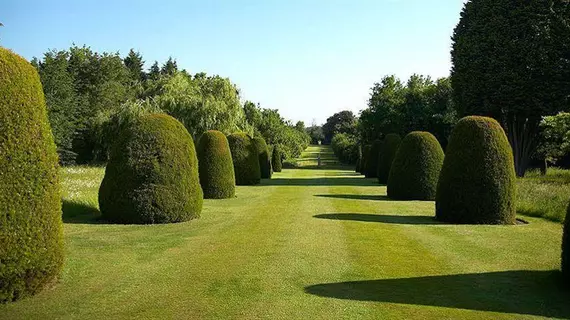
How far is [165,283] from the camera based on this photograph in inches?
284

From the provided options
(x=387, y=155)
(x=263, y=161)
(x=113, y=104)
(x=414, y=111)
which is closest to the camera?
(x=387, y=155)

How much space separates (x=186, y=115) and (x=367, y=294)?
31156 millimetres

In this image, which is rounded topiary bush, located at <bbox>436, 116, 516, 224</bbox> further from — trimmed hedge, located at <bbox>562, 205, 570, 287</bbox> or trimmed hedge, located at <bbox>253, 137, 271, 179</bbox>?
trimmed hedge, located at <bbox>253, 137, 271, 179</bbox>

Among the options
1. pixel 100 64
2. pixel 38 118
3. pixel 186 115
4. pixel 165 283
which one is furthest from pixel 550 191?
pixel 100 64

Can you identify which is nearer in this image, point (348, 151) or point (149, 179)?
point (149, 179)

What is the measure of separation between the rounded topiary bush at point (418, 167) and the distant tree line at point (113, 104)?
723 inches

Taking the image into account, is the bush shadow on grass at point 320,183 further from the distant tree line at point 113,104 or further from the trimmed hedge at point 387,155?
the distant tree line at point 113,104

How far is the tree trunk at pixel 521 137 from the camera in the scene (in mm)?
30750

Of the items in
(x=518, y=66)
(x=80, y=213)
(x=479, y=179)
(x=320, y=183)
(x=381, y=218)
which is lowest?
(x=320, y=183)

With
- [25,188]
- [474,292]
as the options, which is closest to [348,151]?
[474,292]

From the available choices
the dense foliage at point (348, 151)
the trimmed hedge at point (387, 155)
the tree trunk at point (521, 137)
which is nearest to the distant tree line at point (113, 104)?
the dense foliage at point (348, 151)

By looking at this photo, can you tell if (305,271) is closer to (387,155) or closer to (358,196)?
(358,196)

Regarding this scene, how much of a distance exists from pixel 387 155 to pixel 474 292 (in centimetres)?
2130

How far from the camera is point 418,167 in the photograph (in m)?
19.2
